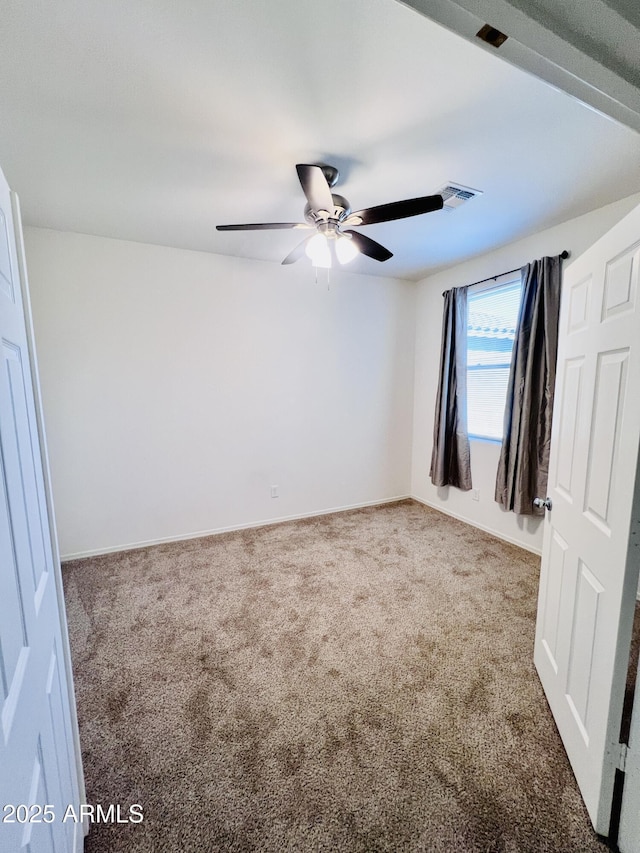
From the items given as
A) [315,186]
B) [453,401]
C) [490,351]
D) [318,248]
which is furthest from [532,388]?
[315,186]

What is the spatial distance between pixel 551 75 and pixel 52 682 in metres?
1.70

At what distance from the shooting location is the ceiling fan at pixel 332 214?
1.59 metres

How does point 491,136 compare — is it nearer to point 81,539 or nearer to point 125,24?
point 125,24

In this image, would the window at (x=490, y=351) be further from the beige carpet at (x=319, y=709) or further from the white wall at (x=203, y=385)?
the beige carpet at (x=319, y=709)

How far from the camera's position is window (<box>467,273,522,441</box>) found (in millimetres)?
3029

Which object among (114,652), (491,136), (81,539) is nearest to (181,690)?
(114,652)

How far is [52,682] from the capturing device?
2.89ft

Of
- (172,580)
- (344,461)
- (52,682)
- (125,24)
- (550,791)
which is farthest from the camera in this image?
(344,461)

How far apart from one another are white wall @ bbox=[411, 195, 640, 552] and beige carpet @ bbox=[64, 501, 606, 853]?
541mm

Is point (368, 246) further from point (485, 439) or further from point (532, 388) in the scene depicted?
point (485, 439)

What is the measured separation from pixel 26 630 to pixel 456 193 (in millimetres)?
2702

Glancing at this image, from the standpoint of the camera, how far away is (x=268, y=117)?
1.51m

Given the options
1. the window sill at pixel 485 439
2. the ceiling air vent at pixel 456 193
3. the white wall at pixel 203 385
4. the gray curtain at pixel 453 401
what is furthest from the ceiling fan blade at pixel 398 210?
the window sill at pixel 485 439

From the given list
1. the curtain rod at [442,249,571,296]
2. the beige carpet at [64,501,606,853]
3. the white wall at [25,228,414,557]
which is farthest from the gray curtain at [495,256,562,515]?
the white wall at [25,228,414,557]
